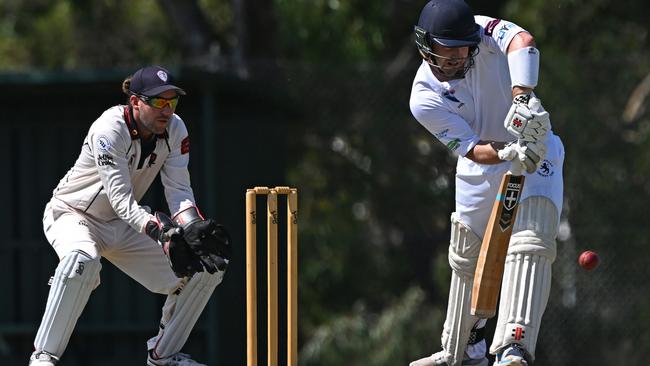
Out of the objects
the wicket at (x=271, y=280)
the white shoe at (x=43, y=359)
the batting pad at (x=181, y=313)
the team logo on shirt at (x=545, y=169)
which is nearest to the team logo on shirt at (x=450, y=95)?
the team logo on shirt at (x=545, y=169)

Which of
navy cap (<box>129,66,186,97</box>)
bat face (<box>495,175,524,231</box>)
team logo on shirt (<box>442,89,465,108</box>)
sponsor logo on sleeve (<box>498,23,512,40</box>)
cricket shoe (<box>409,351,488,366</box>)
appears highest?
sponsor logo on sleeve (<box>498,23,512,40</box>)

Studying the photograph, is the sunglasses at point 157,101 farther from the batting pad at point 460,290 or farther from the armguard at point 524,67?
the armguard at point 524,67

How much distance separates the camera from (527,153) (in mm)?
5145

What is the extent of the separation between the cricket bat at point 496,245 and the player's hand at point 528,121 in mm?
118

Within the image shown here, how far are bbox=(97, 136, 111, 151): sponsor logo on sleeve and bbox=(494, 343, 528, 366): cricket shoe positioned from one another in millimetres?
1787

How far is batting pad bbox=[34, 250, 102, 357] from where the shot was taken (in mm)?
5715

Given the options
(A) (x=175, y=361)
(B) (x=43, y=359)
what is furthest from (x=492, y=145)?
(B) (x=43, y=359)

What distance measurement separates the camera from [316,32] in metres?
12.1

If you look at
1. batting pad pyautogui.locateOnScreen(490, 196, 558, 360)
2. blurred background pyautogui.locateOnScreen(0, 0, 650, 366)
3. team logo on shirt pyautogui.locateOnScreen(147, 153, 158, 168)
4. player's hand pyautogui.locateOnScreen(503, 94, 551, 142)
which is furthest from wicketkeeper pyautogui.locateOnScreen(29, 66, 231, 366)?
blurred background pyautogui.locateOnScreen(0, 0, 650, 366)

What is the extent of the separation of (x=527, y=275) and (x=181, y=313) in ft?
5.07

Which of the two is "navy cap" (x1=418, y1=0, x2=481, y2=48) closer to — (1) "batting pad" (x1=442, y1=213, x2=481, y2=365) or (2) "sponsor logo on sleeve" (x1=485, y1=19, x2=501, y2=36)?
(2) "sponsor logo on sleeve" (x1=485, y1=19, x2=501, y2=36)

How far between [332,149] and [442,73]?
443 cm

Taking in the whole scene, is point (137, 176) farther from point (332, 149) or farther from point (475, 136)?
point (332, 149)

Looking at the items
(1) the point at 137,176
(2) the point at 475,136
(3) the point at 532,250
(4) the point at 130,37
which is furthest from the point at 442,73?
(4) the point at 130,37
